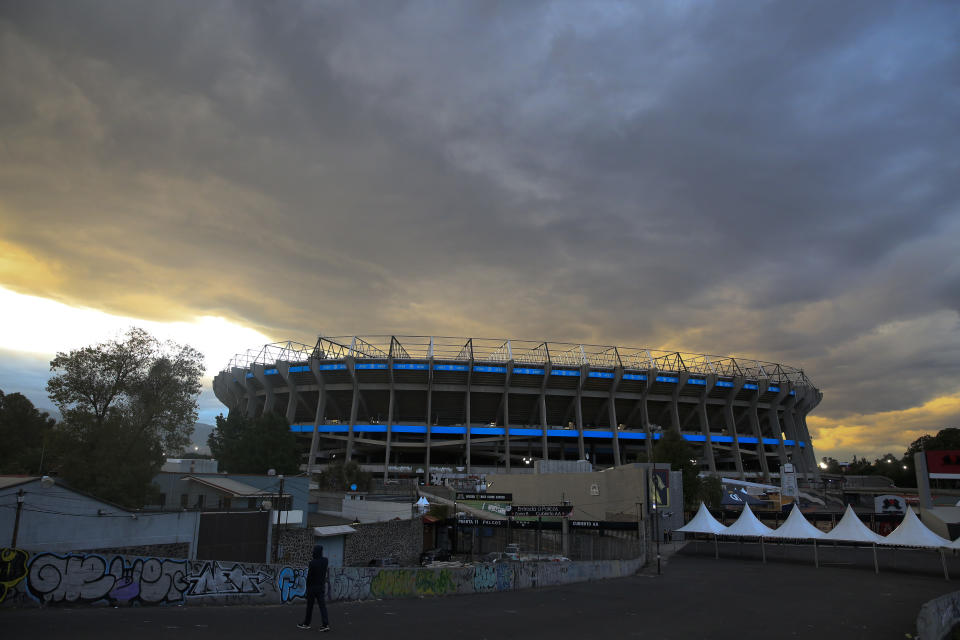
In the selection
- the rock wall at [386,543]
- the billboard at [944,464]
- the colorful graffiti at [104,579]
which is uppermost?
the billboard at [944,464]

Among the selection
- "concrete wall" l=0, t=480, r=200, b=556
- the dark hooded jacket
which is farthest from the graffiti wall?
"concrete wall" l=0, t=480, r=200, b=556

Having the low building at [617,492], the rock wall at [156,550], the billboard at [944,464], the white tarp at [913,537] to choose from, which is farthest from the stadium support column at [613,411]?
the rock wall at [156,550]

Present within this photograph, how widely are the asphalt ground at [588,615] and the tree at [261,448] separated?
46.8 metres

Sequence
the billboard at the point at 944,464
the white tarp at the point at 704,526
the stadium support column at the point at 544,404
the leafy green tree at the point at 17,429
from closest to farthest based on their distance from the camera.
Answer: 1. the white tarp at the point at 704,526
2. the billboard at the point at 944,464
3. the leafy green tree at the point at 17,429
4. the stadium support column at the point at 544,404

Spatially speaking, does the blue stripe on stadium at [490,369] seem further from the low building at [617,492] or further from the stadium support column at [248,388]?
the stadium support column at [248,388]

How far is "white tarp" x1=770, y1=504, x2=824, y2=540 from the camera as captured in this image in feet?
100.0

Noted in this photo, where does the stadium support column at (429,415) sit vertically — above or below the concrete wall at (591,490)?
above

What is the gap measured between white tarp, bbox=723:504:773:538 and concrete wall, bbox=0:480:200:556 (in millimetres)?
30099

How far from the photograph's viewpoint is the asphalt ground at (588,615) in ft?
37.9

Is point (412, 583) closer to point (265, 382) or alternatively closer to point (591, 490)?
point (591, 490)

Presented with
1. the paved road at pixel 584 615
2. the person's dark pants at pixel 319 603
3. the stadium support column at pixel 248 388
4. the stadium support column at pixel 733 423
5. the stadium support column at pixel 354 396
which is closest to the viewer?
the paved road at pixel 584 615

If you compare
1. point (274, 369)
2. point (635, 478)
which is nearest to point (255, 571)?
point (635, 478)

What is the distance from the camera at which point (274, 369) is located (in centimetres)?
8638

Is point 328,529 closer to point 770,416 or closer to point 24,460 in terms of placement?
point 24,460
